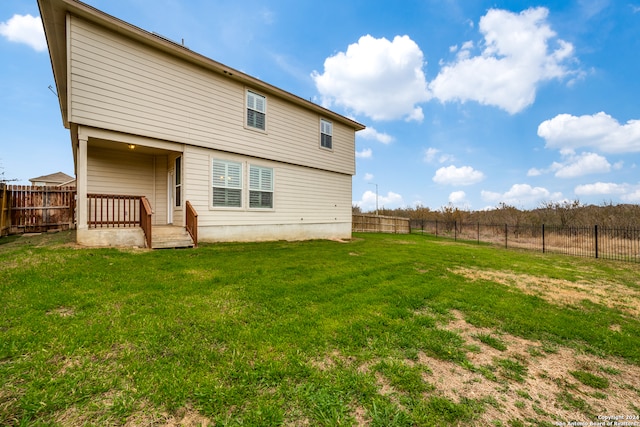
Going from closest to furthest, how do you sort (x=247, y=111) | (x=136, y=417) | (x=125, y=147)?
(x=136, y=417) → (x=125, y=147) → (x=247, y=111)

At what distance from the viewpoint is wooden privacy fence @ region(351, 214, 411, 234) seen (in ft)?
62.1

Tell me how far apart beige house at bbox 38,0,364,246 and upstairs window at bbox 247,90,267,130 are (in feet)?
0.13

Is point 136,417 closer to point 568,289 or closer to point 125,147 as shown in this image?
point 568,289

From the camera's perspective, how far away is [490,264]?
24.6 ft

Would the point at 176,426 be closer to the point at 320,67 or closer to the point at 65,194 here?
the point at 65,194

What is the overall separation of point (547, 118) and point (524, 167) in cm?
496

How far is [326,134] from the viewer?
12.0 m

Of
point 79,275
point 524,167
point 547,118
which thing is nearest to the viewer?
point 79,275

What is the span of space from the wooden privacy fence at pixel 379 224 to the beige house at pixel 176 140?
7235 millimetres

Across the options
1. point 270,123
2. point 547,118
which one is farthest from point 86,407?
point 547,118

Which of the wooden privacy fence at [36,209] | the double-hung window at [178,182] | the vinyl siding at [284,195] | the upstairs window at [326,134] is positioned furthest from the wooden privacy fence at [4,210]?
the upstairs window at [326,134]

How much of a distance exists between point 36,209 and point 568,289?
17.8 m

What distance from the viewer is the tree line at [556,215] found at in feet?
49.9

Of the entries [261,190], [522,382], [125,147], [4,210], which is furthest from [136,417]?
[4,210]
